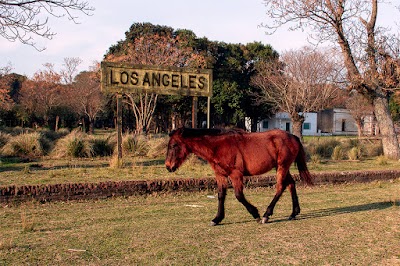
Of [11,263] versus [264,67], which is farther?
[264,67]

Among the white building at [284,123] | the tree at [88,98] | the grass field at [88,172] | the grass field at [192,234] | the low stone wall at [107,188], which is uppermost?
the tree at [88,98]

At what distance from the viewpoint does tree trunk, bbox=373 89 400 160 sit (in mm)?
19219

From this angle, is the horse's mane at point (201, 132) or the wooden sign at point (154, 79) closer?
the horse's mane at point (201, 132)

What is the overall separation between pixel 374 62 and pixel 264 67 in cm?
2127

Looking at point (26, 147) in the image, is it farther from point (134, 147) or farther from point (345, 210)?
point (345, 210)

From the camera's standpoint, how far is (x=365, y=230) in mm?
6465

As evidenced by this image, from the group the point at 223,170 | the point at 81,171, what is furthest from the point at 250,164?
the point at 81,171

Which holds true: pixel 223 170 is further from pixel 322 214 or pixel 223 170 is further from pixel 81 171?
pixel 81 171

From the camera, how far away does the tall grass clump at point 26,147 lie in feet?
54.9

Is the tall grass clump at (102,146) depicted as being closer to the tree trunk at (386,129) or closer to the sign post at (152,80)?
the sign post at (152,80)

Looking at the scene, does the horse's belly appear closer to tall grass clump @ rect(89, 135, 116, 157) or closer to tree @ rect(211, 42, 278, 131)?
tall grass clump @ rect(89, 135, 116, 157)

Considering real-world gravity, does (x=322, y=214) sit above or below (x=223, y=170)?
below

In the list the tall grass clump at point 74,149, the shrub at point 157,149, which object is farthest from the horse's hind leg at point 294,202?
the tall grass clump at point 74,149

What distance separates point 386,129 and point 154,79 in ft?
37.2
